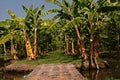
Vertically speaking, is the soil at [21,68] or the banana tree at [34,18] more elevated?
the banana tree at [34,18]

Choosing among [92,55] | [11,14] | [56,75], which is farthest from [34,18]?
[56,75]

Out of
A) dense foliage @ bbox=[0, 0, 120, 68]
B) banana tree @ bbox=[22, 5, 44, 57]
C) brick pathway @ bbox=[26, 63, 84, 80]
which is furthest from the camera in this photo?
banana tree @ bbox=[22, 5, 44, 57]

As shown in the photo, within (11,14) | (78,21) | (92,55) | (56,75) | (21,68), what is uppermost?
(11,14)

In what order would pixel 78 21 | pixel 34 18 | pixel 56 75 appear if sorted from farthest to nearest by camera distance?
1. pixel 34 18
2. pixel 78 21
3. pixel 56 75

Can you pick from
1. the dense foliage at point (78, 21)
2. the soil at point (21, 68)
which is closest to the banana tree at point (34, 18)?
the dense foliage at point (78, 21)

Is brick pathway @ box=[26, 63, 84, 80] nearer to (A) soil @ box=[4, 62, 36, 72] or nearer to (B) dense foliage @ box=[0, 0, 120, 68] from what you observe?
(B) dense foliage @ box=[0, 0, 120, 68]

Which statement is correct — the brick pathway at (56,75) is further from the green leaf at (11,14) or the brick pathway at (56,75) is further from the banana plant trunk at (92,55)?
the green leaf at (11,14)

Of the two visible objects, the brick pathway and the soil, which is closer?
the brick pathway

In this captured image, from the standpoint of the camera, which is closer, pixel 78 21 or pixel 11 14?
pixel 78 21

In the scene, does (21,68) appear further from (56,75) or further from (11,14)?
(56,75)

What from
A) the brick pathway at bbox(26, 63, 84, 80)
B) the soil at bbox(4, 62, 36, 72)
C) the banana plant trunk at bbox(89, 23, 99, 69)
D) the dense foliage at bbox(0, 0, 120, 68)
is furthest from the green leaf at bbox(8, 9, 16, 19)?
the brick pathway at bbox(26, 63, 84, 80)

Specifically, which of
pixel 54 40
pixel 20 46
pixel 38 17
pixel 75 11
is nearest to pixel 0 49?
pixel 20 46

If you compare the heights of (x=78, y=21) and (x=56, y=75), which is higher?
(x=78, y=21)


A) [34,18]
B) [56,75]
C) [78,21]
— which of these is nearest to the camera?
[56,75]
